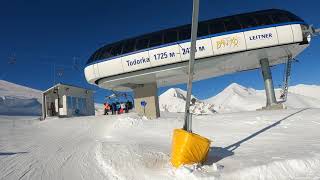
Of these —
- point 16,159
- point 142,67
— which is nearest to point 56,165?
point 16,159

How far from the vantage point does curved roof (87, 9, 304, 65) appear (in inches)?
922

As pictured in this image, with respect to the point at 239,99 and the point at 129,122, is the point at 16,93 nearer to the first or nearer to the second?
the point at 129,122

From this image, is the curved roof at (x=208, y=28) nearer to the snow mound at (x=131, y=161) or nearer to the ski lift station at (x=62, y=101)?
the ski lift station at (x=62, y=101)

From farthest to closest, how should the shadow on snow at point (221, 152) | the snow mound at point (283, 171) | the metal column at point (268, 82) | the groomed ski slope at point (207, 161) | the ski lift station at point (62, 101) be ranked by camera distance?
1. the ski lift station at point (62, 101)
2. the metal column at point (268, 82)
3. the shadow on snow at point (221, 152)
4. the groomed ski slope at point (207, 161)
5. the snow mound at point (283, 171)

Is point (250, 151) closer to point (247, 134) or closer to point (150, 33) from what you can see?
point (247, 134)

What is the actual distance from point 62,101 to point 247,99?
138 m

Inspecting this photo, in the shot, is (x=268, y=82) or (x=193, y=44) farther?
(x=268, y=82)

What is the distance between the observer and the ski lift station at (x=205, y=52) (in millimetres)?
22922

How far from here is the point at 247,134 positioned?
15047 mm

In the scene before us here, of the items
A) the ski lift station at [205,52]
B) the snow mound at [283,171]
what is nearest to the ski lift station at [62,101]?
the ski lift station at [205,52]

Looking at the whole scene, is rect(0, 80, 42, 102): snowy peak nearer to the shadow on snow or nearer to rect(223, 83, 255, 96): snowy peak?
the shadow on snow

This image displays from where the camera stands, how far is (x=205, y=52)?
23344 mm

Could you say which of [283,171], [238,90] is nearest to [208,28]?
[283,171]

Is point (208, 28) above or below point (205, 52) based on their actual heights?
above
